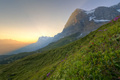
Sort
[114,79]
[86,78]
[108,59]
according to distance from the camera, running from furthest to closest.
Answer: [108,59]
[86,78]
[114,79]

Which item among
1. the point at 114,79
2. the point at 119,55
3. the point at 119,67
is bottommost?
the point at 114,79

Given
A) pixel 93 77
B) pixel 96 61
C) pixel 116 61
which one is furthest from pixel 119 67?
pixel 93 77

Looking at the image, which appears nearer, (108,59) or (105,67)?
(105,67)

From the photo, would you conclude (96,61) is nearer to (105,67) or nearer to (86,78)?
(105,67)

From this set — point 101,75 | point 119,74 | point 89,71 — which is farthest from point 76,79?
point 119,74

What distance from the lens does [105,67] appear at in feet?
10.6

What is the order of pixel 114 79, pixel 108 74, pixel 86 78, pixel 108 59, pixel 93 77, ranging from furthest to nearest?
pixel 108 59 → pixel 86 78 → pixel 93 77 → pixel 108 74 → pixel 114 79

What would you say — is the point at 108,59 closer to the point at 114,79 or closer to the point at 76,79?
the point at 114,79

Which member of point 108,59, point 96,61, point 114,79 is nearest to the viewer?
point 114,79

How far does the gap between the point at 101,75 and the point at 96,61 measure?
4.41ft

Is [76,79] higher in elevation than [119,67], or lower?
lower

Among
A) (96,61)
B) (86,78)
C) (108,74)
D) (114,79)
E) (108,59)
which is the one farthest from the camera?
(96,61)

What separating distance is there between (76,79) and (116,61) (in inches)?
114

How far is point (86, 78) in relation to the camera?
3.33 meters
